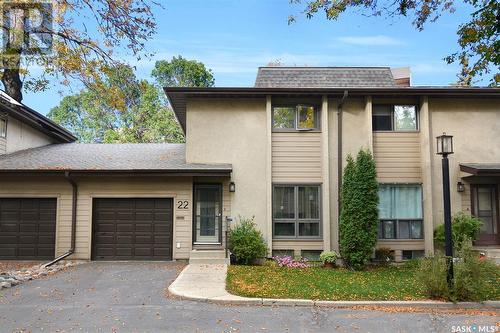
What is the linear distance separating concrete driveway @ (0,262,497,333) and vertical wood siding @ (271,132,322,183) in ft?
18.6

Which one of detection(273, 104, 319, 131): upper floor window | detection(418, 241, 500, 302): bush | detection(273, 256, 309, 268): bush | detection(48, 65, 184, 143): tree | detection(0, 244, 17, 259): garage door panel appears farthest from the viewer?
detection(48, 65, 184, 143): tree

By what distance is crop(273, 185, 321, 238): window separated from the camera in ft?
42.9

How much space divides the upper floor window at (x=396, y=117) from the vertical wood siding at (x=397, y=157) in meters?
0.25

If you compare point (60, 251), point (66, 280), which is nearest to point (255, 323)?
point (66, 280)

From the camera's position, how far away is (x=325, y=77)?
14820mm

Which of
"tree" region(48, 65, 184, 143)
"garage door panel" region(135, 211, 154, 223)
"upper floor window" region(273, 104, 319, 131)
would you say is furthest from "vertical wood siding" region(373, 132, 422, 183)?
"tree" region(48, 65, 184, 143)

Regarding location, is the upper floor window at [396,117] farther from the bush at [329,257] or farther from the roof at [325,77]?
the bush at [329,257]

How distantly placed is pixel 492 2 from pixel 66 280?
35.6ft

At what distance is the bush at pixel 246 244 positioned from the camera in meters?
12.2

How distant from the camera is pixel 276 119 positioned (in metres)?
13.5

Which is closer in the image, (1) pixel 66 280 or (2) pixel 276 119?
(1) pixel 66 280

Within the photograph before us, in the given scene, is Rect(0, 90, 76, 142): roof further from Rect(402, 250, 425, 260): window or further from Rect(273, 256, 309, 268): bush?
Rect(402, 250, 425, 260): window

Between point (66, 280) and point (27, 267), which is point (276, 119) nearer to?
point (66, 280)

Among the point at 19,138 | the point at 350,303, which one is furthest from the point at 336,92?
the point at 19,138
